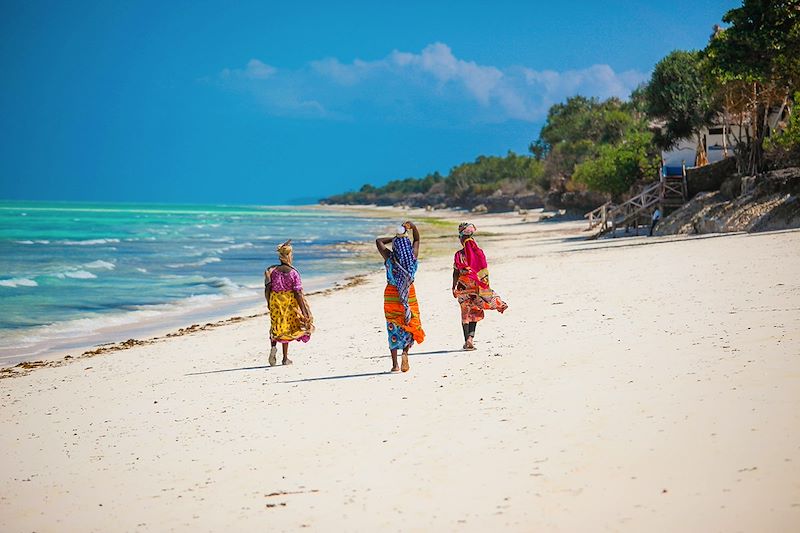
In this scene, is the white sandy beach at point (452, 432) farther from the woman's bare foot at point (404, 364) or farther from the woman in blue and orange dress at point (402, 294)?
the woman in blue and orange dress at point (402, 294)

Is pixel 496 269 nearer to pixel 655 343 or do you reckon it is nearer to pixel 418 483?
pixel 655 343

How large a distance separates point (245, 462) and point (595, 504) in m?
2.89

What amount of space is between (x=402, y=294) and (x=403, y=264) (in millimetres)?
345

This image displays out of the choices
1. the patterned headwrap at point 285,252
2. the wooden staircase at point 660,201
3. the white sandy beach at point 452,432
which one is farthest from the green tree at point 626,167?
the patterned headwrap at point 285,252

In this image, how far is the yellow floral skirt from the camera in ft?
36.0

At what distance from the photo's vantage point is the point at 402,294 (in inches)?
380

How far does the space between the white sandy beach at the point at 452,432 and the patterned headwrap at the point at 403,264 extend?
968mm

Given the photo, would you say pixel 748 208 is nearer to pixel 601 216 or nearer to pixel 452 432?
pixel 601 216

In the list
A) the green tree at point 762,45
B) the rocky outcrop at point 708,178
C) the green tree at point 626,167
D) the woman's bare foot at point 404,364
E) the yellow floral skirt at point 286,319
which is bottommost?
the woman's bare foot at point 404,364

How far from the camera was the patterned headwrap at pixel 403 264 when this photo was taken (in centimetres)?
962

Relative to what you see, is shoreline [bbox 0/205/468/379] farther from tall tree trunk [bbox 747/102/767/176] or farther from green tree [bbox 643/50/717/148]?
green tree [bbox 643/50/717/148]

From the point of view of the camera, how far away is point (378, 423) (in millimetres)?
7402

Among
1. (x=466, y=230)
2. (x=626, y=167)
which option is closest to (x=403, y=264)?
(x=466, y=230)

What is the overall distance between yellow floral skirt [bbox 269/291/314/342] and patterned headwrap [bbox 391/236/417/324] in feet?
6.23
